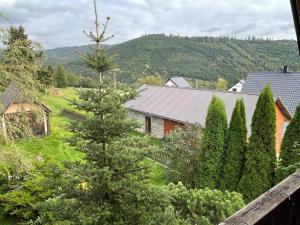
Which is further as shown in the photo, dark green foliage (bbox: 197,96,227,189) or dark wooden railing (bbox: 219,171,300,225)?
dark green foliage (bbox: 197,96,227,189)

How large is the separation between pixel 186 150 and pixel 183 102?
35.0ft

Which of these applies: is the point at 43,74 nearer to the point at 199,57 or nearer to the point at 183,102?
the point at 183,102

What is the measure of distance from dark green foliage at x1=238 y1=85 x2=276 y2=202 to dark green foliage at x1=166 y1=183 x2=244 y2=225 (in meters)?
3.45

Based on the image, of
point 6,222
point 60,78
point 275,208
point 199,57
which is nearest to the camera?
point 275,208

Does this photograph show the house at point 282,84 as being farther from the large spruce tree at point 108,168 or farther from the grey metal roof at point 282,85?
the large spruce tree at point 108,168

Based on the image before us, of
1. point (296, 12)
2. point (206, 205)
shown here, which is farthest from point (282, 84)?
point (296, 12)

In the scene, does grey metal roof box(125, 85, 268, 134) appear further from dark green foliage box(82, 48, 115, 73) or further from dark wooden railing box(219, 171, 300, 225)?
dark wooden railing box(219, 171, 300, 225)

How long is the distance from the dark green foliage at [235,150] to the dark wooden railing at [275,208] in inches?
406

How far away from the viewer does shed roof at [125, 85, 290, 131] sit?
20.1m

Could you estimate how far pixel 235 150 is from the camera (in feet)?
39.8

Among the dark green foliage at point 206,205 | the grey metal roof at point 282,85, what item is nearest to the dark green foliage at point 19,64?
the dark green foliage at point 206,205

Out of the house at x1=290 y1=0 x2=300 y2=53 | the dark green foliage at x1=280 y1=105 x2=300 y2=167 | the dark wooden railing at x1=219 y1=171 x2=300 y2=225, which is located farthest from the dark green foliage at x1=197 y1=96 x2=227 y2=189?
the house at x1=290 y1=0 x2=300 y2=53

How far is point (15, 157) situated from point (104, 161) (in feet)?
14.5

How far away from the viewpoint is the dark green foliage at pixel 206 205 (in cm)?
805
